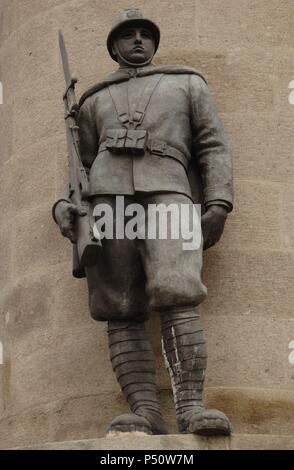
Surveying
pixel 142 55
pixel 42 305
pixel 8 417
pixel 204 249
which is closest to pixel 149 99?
pixel 142 55

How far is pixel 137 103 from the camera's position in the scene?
25.4 ft

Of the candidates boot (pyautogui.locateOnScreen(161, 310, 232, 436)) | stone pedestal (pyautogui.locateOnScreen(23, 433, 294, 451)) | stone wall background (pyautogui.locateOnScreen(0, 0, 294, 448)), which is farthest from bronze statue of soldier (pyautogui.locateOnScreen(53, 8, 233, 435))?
stone wall background (pyautogui.locateOnScreen(0, 0, 294, 448))

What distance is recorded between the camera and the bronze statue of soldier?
7.34 metres

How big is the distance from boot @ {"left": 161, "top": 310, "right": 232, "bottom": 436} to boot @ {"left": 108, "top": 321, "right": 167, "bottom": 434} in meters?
0.20

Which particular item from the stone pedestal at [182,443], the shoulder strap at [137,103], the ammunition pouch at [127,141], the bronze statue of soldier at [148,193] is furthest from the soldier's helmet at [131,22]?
the stone pedestal at [182,443]

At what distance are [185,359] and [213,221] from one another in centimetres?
73

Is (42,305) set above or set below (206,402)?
above

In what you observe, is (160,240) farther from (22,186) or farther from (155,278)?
(22,186)

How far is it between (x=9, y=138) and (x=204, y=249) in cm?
158

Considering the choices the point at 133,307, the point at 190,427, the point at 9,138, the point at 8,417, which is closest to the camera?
the point at 190,427

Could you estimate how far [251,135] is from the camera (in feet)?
27.4

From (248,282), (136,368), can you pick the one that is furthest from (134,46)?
(136,368)

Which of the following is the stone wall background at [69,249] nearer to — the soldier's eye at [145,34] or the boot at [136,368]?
the boot at [136,368]

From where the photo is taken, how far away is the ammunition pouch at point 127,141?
7578mm
